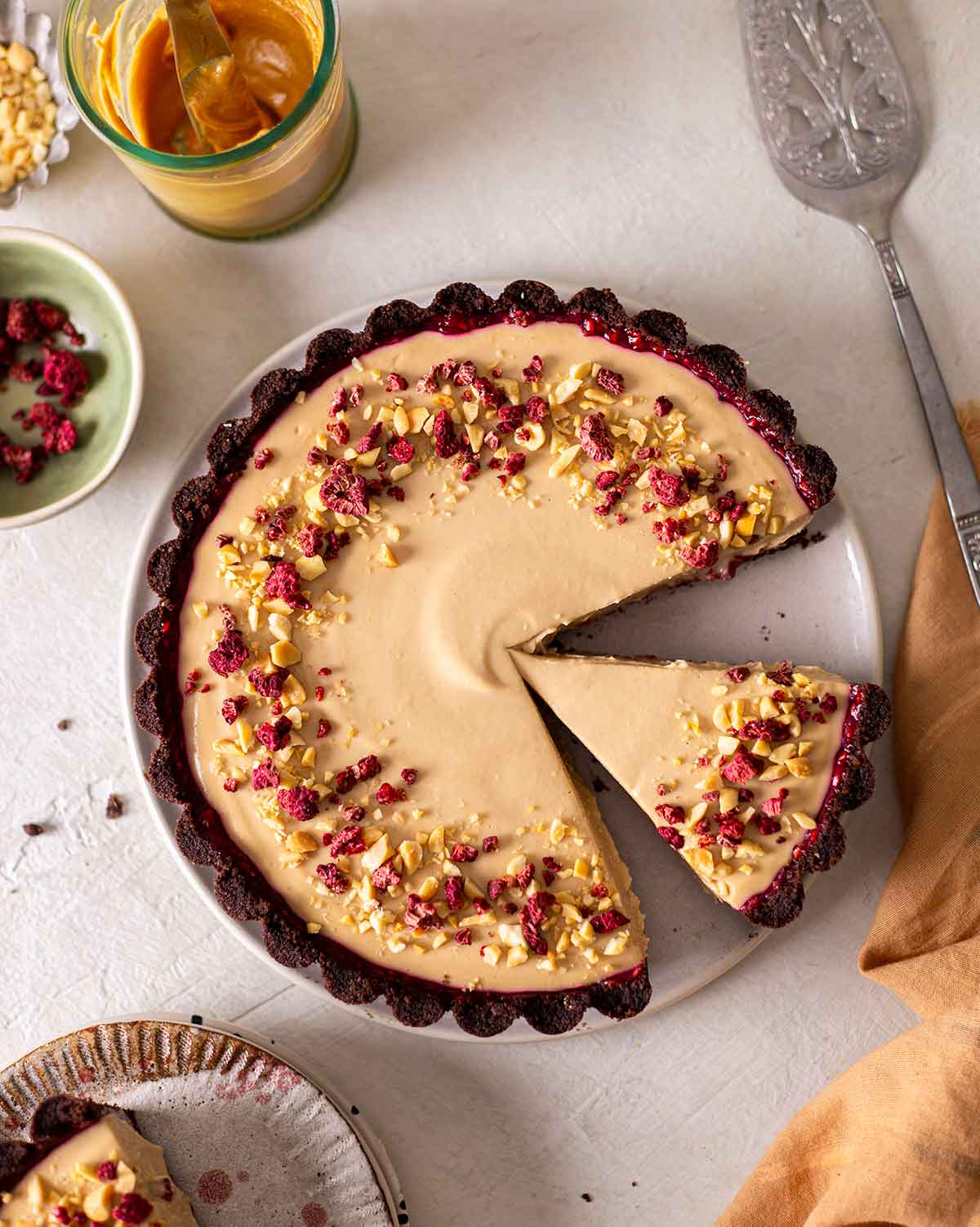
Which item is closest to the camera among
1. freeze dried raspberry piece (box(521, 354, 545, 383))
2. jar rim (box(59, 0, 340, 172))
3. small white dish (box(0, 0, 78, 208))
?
jar rim (box(59, 0, 340, 172))

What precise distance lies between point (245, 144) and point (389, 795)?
5.02 ft

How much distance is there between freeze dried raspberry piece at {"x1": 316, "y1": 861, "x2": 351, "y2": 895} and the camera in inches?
104

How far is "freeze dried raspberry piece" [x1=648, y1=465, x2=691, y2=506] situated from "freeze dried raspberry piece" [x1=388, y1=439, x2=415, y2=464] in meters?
0.56

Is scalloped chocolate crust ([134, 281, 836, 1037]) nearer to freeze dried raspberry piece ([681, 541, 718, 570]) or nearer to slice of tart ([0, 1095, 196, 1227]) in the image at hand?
freeze dried raspberry piece ([681, 541, 718, 570])

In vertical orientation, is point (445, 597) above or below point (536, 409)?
below

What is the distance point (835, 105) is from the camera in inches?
121

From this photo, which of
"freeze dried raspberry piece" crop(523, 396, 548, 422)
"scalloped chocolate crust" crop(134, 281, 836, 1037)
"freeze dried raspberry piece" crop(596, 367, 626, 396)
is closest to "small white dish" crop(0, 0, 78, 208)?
"scalloped chocolate crust" crop(134, 281, 836, 1037)

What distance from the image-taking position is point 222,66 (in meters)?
2.74

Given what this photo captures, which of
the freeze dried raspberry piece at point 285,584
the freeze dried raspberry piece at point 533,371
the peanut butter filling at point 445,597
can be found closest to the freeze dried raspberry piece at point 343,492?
the peanut butter filling at point 445,597

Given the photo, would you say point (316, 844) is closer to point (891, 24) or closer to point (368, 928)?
point (368, 928)

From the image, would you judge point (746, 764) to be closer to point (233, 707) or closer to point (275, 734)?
point (275, 734)

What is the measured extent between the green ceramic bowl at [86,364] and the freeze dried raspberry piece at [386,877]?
1218mm

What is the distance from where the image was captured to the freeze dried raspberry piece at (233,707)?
104 inches

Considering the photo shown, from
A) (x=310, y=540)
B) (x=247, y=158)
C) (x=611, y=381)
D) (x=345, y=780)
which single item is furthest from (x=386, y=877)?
(x=247, y=158)
